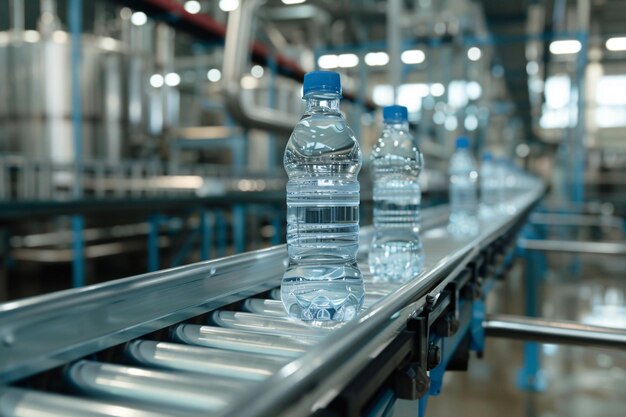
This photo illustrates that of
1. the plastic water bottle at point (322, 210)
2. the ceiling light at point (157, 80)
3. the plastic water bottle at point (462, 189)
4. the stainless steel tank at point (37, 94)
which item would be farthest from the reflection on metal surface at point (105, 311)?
the ceiling light at point (157, 80)

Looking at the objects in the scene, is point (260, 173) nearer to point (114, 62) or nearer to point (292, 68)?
point (292, 68)

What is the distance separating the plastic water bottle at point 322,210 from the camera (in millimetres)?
934

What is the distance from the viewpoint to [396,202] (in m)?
1.62

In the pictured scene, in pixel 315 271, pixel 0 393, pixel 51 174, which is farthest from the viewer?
pixel 51 174

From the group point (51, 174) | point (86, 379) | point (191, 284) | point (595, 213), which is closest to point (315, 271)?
point (191, 284)

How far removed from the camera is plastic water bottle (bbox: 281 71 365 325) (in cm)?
93

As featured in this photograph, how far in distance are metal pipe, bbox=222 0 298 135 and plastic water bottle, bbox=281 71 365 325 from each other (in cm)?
187

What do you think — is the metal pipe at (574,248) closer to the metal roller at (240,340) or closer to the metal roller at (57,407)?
the metal roller at (240,340)

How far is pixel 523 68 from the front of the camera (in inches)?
333

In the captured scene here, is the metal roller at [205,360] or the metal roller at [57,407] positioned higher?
the metal roller at [205,360]

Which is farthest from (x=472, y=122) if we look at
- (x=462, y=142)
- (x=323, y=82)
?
(x=323, y=82)

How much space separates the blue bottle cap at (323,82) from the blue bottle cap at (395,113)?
0.41 metres

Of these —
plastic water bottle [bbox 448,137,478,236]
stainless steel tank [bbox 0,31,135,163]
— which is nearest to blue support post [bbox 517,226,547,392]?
plastic water bottle [bbox 448,137,478,236]

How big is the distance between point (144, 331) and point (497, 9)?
589 centimetres
